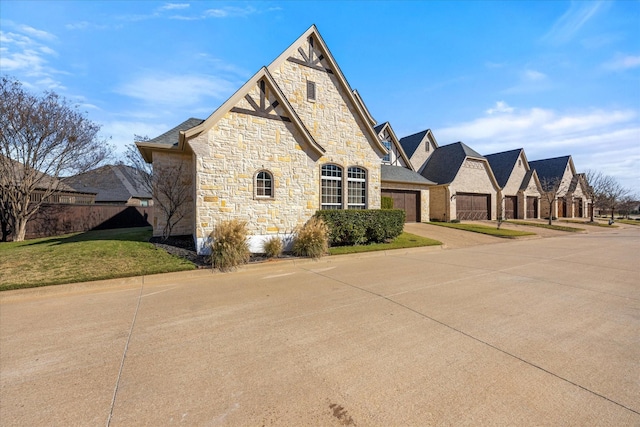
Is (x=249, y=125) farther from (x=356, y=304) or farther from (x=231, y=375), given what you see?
(x=231, y=375)

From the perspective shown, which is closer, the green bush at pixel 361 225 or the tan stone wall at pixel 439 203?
the green bush at pixel 361 225

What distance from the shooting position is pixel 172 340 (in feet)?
13.3

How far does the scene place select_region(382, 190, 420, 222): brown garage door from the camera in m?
21.4

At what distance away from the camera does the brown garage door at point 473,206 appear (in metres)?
26.1

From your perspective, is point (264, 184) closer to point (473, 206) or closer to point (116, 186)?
point (473, 206)

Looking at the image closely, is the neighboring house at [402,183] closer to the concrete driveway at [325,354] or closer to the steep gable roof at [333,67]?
the steep gable roof at [333,67]

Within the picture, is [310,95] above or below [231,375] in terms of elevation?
above

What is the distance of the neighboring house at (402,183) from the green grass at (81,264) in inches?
611

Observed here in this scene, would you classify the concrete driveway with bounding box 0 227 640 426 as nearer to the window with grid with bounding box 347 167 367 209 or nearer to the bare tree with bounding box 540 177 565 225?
the window with grid with bounding box 347 167 367 209

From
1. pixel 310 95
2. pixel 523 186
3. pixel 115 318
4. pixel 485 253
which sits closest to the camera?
pixel 115 318

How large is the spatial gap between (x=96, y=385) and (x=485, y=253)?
12.7 metres

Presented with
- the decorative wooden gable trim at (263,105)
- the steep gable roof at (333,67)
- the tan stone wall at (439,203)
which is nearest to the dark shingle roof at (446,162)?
the tan stone wall at (439,203)

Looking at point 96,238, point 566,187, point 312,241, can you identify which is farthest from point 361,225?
point 566,187

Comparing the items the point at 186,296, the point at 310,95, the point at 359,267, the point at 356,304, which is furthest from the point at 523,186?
the point at 186,296
